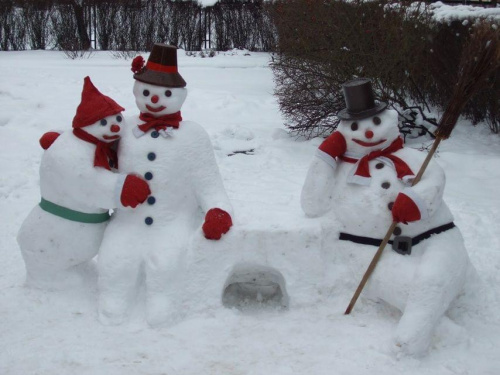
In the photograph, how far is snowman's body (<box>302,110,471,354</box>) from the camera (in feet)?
10.2

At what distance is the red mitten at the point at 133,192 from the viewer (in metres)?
3.31

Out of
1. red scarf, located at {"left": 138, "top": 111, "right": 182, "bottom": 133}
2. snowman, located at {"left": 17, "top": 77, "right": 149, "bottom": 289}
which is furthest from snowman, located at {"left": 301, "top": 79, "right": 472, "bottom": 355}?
snowman, located at {"left": 17, "top": 77, "right": 149, "bottom": 289}

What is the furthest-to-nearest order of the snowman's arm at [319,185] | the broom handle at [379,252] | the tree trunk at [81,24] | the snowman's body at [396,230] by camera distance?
1. the tree trunk at [81,24]
2. the snowman's arm at [319,185]
3. the broom handle at [379,252]
4. the snowman's body at [396,230]

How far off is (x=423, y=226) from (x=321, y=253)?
23.3 inches

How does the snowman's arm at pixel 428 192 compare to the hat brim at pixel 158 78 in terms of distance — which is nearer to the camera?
the snowman's arm at pixel 428 192

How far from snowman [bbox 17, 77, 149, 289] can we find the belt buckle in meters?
1.41

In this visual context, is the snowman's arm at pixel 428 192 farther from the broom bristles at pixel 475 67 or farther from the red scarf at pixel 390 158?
the broom bristles at pixel 475 67

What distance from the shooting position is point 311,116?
763 centimetres

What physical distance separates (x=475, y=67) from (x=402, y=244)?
1024 millimetres

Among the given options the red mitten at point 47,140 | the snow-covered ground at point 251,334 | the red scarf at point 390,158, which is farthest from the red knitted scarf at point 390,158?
the red mitten at point 47,140

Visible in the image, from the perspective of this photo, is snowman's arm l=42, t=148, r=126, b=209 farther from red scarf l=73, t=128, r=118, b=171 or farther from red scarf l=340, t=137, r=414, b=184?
red scarf l=340, t=137, r=414, b=184

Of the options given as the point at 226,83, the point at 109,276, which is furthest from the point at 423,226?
the point at 226,83

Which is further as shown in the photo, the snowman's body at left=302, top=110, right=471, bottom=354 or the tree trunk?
the tree trunk

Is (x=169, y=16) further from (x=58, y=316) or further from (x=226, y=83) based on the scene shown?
(x=58, y=316)
